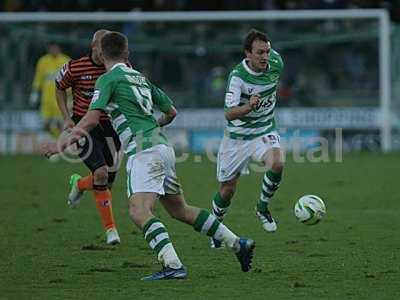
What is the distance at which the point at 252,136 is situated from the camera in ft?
38.1

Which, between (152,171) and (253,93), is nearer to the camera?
(152,171)

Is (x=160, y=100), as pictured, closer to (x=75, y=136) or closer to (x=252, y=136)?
(x=75, y=136)

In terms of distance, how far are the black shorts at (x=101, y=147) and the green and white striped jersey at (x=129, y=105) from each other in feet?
8.08

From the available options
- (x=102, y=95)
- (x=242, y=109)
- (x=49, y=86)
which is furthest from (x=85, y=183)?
(x=49, y=86)

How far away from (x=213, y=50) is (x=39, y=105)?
432 cm

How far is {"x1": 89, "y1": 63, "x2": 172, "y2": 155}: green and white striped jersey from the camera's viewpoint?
28.3 feet

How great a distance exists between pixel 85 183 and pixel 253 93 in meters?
2.00

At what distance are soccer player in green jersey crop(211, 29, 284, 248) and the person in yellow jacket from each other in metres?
12.4

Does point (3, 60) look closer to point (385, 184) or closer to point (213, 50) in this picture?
point (213, 50)

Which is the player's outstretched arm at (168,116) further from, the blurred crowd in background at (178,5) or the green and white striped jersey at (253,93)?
the blurred crowd in background at (178,5)

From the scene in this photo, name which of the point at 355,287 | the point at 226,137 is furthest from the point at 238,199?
the point at 355,287

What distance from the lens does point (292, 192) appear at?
16875mm

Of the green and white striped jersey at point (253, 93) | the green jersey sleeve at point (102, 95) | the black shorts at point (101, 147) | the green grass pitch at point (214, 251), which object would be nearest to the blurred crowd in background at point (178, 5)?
the green grass pitch at point (214, 251)

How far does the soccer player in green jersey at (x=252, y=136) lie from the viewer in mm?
11398
